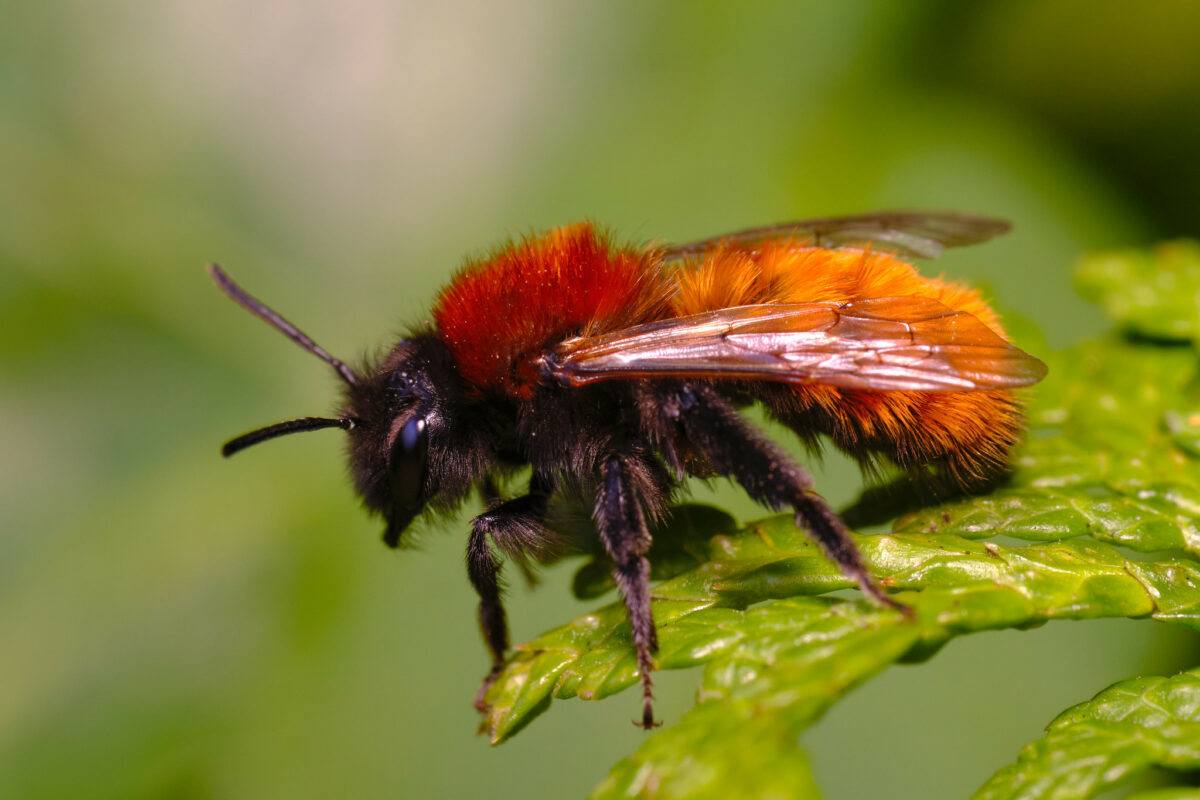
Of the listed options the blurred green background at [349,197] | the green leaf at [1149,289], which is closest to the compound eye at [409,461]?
the blurred green background at [349,197]

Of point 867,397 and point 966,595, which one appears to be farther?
point 867,397

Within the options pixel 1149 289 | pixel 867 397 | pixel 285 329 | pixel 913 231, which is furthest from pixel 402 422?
pixel 1149 289

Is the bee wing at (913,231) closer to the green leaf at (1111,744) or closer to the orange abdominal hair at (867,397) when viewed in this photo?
the orange abdominal hair at (867,397)

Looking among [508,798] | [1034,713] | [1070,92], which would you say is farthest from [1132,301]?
[508,798]

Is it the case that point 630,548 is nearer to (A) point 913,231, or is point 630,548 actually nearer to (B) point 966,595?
(B) point 966,595

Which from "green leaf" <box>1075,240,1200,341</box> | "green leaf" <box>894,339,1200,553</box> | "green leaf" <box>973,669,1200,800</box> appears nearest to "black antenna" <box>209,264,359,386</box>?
"green leaf" <box>894,339,1200,553</box>

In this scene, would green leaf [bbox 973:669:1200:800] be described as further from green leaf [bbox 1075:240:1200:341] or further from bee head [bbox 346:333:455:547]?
bee head [bbox 346:333:455:547]
